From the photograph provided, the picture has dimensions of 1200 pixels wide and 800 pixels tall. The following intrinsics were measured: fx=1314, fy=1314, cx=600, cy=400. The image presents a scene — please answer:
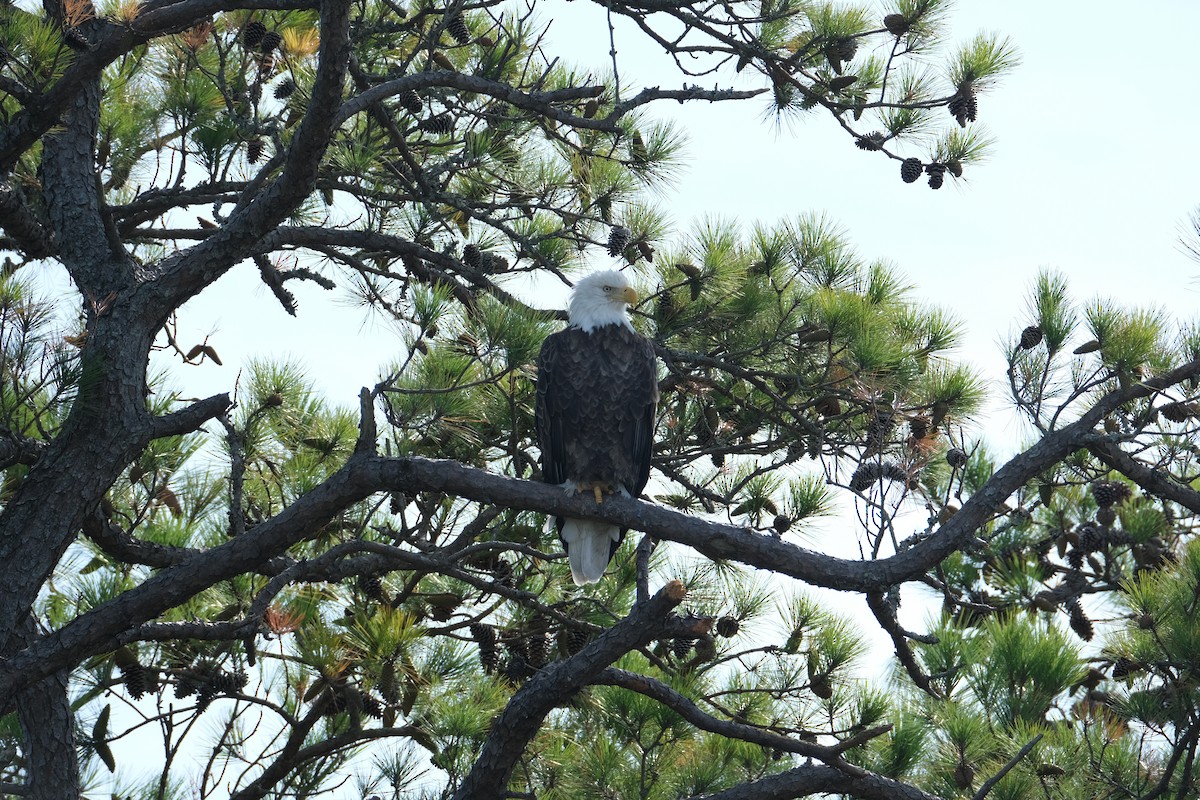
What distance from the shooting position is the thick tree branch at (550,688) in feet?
9.90

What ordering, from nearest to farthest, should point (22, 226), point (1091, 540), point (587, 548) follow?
point (22, 226) → point (587, 548) → point (1091, 540)

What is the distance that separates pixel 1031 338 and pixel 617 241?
136cm

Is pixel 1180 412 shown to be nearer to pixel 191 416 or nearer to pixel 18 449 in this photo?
pixel 191 416

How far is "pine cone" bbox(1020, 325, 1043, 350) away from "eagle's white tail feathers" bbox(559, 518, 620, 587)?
1373 mm

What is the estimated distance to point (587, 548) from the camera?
4.23m

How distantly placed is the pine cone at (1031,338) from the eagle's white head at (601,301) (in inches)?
47.7

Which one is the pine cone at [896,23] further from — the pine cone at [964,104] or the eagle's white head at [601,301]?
the eagle's white head at [601,301]

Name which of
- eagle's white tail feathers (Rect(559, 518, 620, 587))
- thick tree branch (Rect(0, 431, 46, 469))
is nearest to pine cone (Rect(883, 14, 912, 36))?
eagle's white tail feathers (Rect(559, 518, 620, 587))

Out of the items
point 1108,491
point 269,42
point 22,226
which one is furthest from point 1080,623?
point 22,226

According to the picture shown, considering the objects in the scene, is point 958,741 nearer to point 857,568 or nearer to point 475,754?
point 857,568

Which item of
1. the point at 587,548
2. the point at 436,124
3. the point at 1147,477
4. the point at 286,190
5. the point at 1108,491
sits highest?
the point at 436,124

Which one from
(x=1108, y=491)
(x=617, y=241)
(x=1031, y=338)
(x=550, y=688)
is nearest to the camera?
(x=550, y=688)

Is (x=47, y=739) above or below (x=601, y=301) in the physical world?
below

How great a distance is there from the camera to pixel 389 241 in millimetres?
4043
